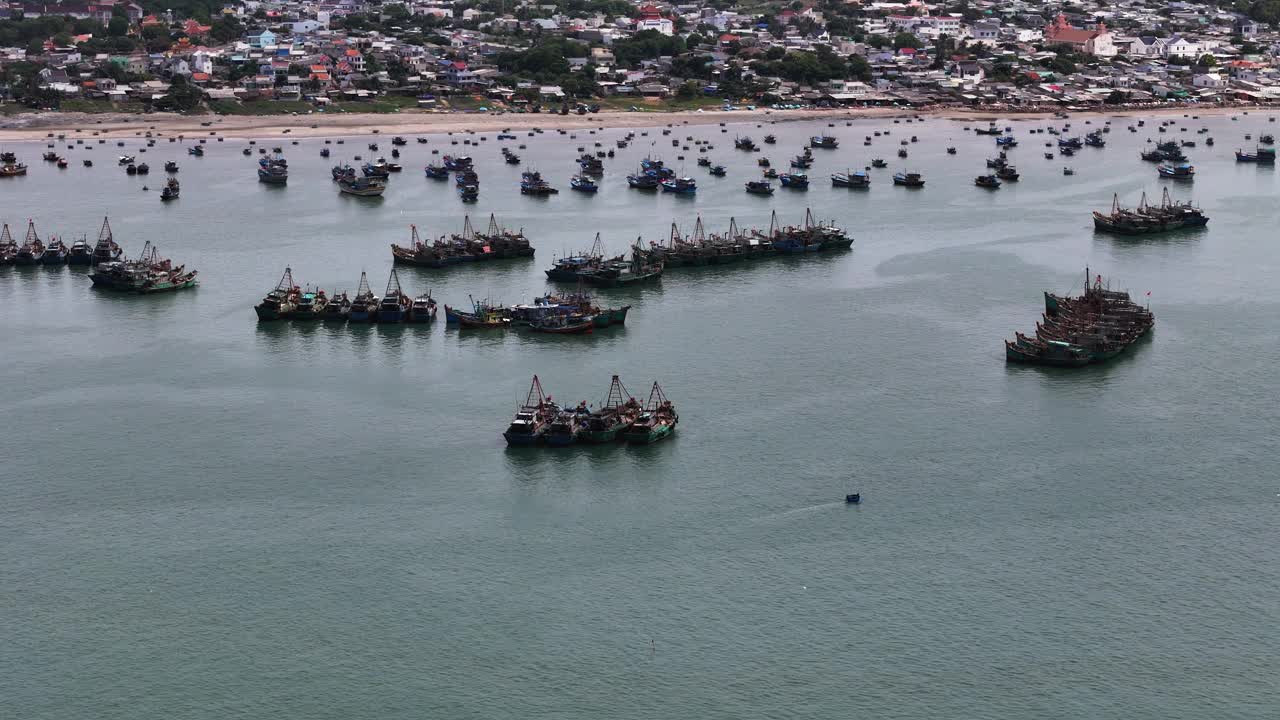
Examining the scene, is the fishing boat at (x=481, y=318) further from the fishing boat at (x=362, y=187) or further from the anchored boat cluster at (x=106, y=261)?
the fishing boat at (x=362, y=187)

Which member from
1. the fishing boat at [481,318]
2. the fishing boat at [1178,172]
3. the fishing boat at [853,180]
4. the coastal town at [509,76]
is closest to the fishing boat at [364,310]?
the fishing boat at [481,318]

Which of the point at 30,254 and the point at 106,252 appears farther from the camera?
the point at 30,254

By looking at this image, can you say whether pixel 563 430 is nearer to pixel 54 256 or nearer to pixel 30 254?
pixel 54 256

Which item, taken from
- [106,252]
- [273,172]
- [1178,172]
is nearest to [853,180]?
[1178,172]

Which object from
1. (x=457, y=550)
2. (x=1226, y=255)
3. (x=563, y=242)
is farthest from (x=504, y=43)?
(x=457, y=550)

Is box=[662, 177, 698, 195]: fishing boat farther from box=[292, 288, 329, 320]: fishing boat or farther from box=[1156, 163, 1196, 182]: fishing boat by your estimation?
box=[292, 288, 329, 320]: fishing boat

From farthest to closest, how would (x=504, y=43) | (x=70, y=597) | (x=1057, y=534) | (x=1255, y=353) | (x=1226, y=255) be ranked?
(x=504, y=43)
(x=1226, y=255)
(x=1255, y=353)
(x=1057, y=534)
(x=70, y=597)

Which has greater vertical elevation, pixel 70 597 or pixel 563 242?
pixel 563 242

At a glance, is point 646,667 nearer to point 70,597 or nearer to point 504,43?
point 70,597
